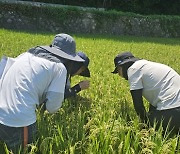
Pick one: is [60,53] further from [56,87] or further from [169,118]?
[169,118]

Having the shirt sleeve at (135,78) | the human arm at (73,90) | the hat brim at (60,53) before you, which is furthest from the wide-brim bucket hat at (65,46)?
the shirt sleeve at (135,78)

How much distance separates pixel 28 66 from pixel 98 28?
16.1 metres

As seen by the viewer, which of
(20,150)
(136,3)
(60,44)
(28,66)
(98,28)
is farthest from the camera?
(136,3)

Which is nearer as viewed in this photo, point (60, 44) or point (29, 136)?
point (29, 136)

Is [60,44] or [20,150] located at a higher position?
[60,44]

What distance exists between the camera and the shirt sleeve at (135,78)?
3299 millimetres

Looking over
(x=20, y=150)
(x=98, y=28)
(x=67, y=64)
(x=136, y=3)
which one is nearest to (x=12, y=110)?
(x=20, y=150)

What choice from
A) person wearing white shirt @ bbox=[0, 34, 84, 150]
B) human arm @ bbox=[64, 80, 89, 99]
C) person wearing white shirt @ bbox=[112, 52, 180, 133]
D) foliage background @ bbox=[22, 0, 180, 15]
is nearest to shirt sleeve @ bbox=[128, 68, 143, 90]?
person wearing white shirt @ bbox=[112, 52, 180, 133]

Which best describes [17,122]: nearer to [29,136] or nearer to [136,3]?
[29,136]

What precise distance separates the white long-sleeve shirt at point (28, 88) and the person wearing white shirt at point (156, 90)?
869 millimetres

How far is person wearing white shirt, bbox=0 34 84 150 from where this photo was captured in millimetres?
2596

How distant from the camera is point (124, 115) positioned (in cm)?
346

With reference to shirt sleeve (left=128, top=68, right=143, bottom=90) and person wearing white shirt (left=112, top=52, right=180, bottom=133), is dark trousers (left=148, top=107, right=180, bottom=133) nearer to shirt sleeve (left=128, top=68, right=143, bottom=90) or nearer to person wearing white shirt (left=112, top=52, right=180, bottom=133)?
person wearing white shirt (left=112, top=52, right=180, bottom=133)

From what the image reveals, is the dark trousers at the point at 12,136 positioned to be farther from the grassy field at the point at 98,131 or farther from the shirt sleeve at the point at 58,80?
the shirt sleeve at the point at 58,80
